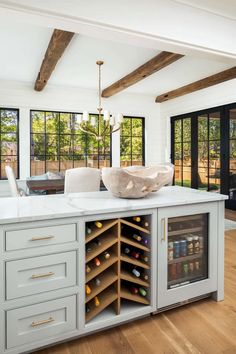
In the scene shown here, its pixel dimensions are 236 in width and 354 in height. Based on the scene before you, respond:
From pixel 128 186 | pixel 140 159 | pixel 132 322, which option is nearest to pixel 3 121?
pixel 140 159

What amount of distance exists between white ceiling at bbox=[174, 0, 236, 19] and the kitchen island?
1.67 metres

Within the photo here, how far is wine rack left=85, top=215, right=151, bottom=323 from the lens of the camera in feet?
5.70

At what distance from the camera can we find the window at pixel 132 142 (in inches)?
265

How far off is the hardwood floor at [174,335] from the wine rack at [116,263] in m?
0.14

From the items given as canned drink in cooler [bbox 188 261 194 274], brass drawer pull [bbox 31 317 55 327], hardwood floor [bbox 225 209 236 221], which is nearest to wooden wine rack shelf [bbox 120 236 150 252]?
canned drink in cooler [bbox 188 261 194 274]

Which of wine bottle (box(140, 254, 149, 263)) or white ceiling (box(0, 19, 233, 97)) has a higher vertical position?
white ceiling (box(0, 19, 233, 97))

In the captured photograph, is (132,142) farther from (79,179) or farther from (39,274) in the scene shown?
(39,274)

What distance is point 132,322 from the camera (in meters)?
1.88

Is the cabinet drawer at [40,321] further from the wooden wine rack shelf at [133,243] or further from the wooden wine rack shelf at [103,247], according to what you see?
the wooden wine rack shelf at [133,243]

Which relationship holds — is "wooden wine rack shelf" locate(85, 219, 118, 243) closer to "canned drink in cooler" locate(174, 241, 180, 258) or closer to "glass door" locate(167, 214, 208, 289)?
"glass door" locate(167, 214, 208, 289)

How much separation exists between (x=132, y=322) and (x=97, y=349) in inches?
13.6

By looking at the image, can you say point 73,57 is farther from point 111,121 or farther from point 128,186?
point 128,186

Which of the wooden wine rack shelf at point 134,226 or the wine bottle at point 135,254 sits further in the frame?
the wine bottle at point 135,254

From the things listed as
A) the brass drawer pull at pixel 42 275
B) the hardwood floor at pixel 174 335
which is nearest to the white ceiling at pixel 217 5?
the brass drawer pull at pixel 42 275
